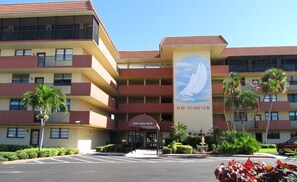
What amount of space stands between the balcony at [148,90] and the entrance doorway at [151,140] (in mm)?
6218

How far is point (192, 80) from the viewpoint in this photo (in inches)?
1635

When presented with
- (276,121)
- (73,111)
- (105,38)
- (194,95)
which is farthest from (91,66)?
(276,121)

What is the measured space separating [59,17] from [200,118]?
21.8 m

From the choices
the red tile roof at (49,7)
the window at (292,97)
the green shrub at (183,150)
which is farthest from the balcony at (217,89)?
the red tile roof at (49,7)

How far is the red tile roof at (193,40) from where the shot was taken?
40469 mm

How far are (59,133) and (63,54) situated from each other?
898 cm

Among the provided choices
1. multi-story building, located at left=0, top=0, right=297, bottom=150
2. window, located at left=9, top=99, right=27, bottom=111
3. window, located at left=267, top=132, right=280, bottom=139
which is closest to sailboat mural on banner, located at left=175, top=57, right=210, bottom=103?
multi-story building, located at left=0, top=0, right=297, bottom=150

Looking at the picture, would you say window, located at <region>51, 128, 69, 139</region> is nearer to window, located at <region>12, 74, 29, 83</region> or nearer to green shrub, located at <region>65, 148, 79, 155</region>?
green shrub, located at <region>65, 148, 79, 155</region>

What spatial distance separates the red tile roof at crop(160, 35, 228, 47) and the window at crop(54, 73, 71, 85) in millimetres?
13296

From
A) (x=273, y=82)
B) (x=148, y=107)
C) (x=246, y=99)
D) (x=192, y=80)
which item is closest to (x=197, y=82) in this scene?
(x=192, y=80)

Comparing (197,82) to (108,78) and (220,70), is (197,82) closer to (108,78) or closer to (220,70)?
(220,70)

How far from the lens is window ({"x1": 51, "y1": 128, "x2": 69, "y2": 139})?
33375 millimetres

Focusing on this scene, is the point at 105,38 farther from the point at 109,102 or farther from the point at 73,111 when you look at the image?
the point at 73,111

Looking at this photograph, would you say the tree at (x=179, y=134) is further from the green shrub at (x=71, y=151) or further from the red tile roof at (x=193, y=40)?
the green shrub at (x=71, y=151)
